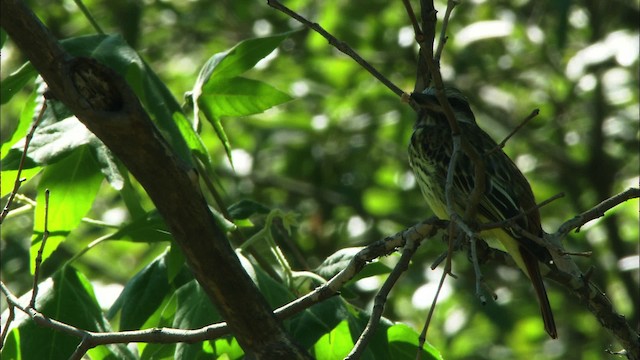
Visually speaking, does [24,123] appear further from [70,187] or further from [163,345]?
[163,345]

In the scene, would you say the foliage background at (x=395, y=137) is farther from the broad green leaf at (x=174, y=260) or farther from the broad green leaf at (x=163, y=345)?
the broad green leaf at (x=174, y=260)

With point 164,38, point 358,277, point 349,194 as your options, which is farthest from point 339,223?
point 358,277

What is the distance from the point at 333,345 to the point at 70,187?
96cm

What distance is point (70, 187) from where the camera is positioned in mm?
Result: 3164

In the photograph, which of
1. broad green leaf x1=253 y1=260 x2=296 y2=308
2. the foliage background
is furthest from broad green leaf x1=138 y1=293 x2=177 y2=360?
the foliage background

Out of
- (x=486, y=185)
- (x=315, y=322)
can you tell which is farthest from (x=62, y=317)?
(x=486, y=185)

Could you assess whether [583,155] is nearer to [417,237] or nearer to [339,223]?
[339,223]

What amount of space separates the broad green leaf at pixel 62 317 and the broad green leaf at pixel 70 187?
18 cm

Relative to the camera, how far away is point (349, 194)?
6824 mm

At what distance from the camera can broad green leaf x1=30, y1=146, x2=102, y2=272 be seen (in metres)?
3.16

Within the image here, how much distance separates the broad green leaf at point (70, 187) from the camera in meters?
3.16

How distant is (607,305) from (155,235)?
1.40 meters

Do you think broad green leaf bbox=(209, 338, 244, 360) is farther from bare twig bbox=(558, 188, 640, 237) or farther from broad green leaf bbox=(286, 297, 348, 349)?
bare twig bbox=(558, 188, 640, 237)

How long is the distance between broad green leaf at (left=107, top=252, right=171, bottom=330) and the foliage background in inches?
122
